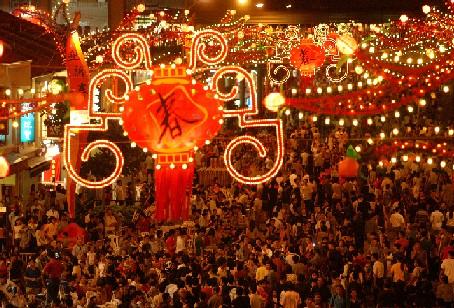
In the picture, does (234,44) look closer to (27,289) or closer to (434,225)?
(434,225)

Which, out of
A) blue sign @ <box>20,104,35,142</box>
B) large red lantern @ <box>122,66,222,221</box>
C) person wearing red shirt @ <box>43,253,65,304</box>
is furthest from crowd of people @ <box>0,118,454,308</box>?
large red lantern @ <box>122,66,222,221</box>

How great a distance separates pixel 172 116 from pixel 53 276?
17.9ft

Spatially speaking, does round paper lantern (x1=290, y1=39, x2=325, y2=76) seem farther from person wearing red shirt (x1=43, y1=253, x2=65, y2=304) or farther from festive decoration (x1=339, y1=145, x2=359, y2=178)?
person wearing red shirt (x1=43, y1=253, x2=65, y2=304)

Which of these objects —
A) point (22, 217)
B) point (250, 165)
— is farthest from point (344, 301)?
point (250, 165)

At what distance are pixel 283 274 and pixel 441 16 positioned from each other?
529 inches

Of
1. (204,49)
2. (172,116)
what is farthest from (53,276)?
(204,49)

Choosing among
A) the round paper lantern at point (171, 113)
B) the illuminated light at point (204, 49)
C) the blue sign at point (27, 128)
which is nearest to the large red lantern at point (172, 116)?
the round paper lantern at point (171, 113)

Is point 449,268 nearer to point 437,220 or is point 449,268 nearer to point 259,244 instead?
point 259,244

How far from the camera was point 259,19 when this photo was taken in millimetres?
43375

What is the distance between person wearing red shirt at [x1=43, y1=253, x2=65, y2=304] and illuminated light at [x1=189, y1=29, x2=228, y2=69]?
5.67 meters

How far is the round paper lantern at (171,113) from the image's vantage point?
17.2 metres

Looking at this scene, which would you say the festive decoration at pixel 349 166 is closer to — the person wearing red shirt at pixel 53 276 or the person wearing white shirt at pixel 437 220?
the person wearing white shirt at pixel 437 220

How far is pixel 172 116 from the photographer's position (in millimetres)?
17156

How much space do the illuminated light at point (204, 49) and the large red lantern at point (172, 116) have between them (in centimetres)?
56
